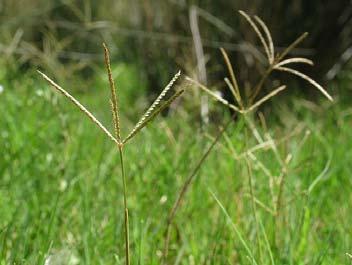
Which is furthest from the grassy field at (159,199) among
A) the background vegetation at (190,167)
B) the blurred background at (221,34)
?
the blurred background at (221,34)

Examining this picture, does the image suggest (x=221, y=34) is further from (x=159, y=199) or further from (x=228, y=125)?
(x=228, y=125)

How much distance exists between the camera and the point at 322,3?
2820 mm

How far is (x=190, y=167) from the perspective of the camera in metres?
1.61

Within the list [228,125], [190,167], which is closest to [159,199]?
[190,167]

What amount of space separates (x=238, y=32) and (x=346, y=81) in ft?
1.70

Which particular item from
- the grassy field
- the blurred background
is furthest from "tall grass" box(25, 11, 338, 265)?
the blurred background

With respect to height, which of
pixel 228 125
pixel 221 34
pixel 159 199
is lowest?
pixel 159 199

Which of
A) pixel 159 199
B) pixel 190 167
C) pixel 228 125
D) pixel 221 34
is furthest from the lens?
pixel 221 34

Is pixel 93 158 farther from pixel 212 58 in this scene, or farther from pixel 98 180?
pixel 212 58

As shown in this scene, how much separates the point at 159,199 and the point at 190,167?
0.52ft

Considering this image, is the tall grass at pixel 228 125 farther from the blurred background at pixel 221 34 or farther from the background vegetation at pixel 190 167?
the blurred background at pixel 221 34

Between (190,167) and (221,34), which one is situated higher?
(221,34)

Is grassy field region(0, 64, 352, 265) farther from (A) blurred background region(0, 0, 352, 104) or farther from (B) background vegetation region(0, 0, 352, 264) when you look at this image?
(A) blurred background region(0, 0, 352, 104)

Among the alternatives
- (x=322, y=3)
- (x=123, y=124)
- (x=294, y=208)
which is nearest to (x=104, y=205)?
(x=294, y=208)
